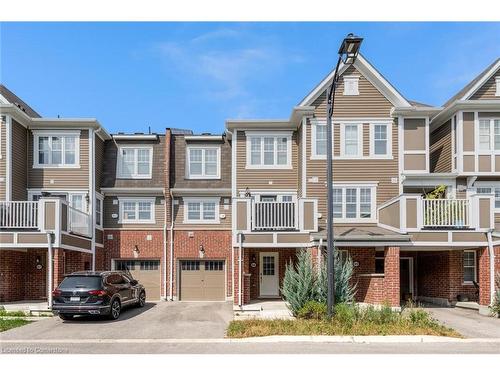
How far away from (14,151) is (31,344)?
39.6ft

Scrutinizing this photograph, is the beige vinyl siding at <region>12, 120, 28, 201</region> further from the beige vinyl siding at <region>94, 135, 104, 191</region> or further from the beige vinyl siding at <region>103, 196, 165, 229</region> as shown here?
the beige vinyl siding at <region>103, 196, 165, 229</region>

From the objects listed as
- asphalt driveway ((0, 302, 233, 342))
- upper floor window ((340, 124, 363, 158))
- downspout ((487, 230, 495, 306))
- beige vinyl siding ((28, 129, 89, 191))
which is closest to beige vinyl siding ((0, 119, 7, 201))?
beige vinyl siding ((28, 129, 89, 191))

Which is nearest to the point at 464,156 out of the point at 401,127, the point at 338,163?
the point at 401,127

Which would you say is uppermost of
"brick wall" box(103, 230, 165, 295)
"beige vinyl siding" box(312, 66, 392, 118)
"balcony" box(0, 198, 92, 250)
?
"beige vinyl siding" box(312, 66, 392, 118)

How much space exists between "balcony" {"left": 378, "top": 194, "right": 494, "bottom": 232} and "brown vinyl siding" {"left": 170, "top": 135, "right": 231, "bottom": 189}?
354 inches

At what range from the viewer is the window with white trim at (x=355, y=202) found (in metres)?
22.8

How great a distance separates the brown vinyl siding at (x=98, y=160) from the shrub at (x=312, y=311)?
12767 mm

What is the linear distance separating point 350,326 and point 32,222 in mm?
12648

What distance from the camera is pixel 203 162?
87.8 ft

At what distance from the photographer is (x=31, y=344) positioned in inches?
528

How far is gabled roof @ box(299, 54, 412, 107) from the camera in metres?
Answer: 22.9

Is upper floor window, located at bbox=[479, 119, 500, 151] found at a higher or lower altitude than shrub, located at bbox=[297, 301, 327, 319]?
higher

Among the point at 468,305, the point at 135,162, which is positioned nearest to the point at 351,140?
the point at 468,305

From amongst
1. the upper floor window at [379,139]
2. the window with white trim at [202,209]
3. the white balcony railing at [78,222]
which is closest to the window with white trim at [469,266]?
the upper floor window at [379,139]
